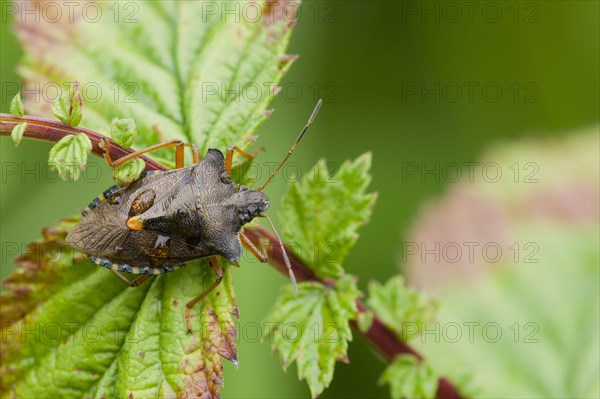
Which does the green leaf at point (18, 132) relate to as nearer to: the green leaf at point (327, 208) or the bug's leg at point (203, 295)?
the bug's leg at point (203, 295)

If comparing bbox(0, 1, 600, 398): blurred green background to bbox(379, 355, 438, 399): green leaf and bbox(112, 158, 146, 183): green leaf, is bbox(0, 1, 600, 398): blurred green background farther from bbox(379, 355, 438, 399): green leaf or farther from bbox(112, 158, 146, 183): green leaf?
bbox(112, 158, 146, 183): green leaf

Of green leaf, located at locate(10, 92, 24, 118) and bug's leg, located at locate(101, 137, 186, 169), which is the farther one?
bug's leg, located at locate(101, 137, 186, 169)

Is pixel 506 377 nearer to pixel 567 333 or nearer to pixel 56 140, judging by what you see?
pixel 567 333

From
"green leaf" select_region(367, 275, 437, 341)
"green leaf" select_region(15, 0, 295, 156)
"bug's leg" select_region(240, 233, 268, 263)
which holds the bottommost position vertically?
"green leaf" select_region(367, 275, 437, 341)

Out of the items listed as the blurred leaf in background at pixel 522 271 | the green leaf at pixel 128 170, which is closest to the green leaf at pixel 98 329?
the green leaf at pixel 128 170

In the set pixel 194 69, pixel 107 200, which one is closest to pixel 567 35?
pixel 194 69

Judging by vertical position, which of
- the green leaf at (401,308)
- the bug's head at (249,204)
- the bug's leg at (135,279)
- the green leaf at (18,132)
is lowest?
the bug's leg at (135,279)

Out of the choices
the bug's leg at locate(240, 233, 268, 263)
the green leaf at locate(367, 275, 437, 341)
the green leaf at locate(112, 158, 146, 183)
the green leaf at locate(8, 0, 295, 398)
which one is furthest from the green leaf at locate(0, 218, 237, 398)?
the green leaf at locate(367, 275, 437, 341)

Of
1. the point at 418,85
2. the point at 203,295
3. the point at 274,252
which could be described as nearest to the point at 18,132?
the point at 203,295
